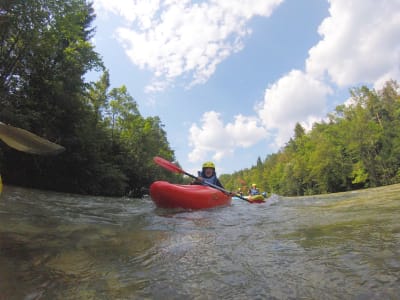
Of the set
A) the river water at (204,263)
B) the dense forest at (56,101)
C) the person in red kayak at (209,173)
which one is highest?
the dense forest at (56,101)

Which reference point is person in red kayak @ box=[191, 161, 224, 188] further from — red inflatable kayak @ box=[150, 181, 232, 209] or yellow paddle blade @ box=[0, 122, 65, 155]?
yellow paddle blade @ box=[0, 122, 65, 155]

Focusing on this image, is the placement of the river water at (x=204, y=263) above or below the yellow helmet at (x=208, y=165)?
below

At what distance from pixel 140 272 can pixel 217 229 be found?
6.64 ft

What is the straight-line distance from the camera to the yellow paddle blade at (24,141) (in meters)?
2.25

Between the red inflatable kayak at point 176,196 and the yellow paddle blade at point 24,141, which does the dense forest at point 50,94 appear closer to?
the red inflatable kayak at point 176,196

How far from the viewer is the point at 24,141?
2.34m

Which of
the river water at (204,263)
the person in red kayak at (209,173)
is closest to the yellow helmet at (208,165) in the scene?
the person in red kayak at (209,173)

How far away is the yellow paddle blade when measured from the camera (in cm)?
225

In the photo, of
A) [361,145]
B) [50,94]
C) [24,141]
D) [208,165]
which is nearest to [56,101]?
[50,94]

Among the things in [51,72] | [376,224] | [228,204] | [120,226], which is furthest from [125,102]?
[376,224]

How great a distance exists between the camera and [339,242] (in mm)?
2773

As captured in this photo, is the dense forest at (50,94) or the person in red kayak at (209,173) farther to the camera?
the dense forest at (50,94)

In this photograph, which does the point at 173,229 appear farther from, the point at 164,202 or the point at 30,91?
the point at 30,91

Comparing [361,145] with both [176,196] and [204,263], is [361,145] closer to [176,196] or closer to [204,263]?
[176,196]
